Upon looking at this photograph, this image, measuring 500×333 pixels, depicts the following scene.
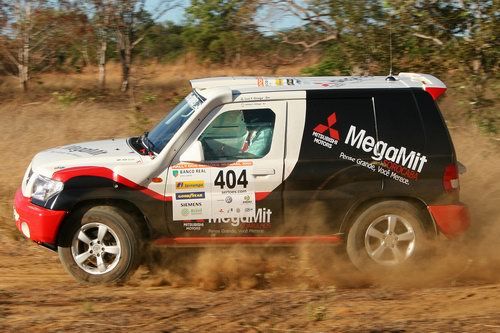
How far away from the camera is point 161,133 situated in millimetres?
7254

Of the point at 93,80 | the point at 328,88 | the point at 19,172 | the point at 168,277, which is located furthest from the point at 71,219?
the point at 93,80

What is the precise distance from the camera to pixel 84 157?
686cm

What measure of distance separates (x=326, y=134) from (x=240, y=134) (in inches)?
30.9

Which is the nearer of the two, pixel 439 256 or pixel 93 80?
pixel 439 256

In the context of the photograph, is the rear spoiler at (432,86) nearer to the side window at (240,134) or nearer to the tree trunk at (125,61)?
the side window at (240,134)

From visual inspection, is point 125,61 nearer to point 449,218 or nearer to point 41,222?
point 41,222

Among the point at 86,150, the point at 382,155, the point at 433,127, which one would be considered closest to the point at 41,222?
the point at 86,150

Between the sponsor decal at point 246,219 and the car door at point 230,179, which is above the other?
the car door at point 230,179

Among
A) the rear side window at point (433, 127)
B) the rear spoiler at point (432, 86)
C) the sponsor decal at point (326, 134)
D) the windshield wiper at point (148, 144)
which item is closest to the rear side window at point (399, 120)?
the rear side window at point (433, 127)

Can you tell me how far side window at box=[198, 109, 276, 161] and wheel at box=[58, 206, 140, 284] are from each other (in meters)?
1.02

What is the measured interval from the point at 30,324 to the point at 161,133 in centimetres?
244

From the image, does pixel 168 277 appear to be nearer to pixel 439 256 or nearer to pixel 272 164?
pixel 272 164

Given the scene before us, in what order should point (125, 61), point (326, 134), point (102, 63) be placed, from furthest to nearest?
1. point (102, 63)
2. point (125, 61)
3. point (326, 134)

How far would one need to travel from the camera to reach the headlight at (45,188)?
669 centimetres
